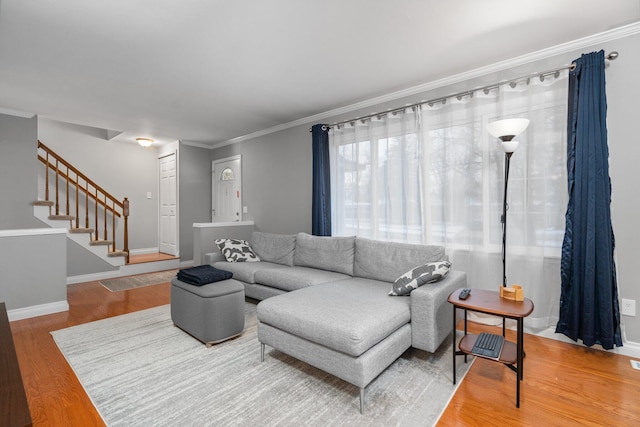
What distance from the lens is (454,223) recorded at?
314 cm

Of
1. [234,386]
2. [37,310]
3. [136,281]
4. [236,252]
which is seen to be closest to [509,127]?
[234,386]

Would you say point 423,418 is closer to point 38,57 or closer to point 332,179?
point 332,179

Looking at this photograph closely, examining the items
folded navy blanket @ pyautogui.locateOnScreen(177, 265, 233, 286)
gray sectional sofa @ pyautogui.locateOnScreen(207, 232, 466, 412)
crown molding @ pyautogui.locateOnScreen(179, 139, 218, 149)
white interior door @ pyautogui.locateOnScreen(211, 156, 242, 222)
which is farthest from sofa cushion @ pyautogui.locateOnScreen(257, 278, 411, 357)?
crown molding @ pyautogui.locateOnScreen(179, 139, 218, 149)

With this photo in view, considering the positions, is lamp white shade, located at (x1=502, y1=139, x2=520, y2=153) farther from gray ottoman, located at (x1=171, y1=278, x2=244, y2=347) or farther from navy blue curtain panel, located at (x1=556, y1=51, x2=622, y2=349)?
gray ottoman, located at (x1=171, y1=278, x2=244, y2=347)

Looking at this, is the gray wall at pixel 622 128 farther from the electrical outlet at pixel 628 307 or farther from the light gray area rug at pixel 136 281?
the light gray area rug at pixel 136 281

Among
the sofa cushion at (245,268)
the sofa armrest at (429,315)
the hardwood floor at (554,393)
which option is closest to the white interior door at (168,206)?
the sofa cushion at (245,268)

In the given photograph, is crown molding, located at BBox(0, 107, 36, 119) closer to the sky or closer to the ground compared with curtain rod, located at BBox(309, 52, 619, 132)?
closer to the sky

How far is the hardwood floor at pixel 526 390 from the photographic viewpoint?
1742 mm

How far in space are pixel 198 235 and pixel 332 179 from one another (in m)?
2.21

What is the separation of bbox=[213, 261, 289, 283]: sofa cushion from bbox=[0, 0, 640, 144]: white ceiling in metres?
2.12

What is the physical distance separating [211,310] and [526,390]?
2.42 m

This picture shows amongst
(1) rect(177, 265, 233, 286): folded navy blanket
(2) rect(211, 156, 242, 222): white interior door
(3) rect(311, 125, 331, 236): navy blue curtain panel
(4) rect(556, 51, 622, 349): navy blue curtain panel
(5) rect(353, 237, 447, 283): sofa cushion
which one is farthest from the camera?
(2) rect(211, 156, 242, 222): white interior door

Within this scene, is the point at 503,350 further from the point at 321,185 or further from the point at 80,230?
the point at 80,230

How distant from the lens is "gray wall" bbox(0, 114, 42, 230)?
4258mm
